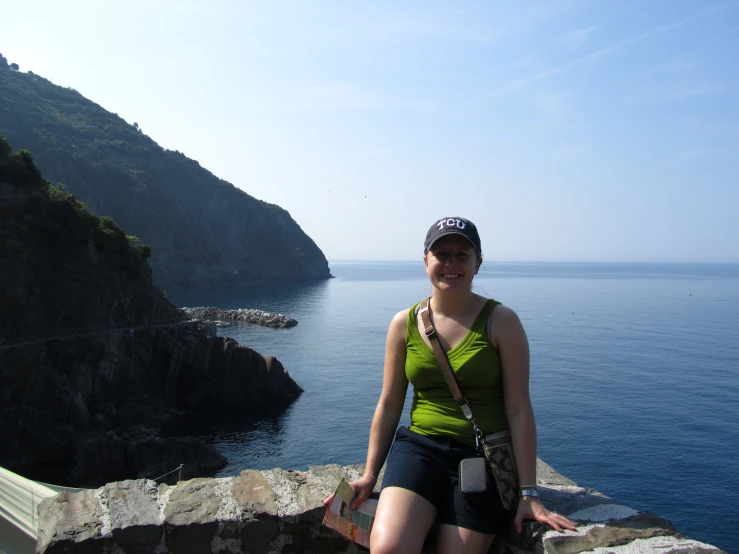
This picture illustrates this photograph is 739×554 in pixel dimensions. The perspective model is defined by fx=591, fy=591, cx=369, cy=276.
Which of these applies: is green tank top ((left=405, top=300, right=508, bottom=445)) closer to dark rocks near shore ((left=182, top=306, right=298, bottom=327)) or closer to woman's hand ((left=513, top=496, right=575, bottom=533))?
woman's hand ((left=513, top=496, right=575, bottom=533))

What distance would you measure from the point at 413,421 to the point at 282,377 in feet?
133

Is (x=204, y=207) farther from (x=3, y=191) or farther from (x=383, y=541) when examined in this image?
(x=383, y=541)

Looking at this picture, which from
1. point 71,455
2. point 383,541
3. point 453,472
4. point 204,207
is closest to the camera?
point 383,541

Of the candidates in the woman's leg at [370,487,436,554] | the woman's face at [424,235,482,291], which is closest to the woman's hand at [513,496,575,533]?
the woman's leg at [370,487,436,554]

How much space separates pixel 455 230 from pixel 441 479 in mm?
1410

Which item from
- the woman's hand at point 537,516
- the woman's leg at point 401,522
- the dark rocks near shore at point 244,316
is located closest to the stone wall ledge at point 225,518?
the woman's hand at point 537,516

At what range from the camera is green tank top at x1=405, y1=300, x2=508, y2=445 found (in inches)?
129

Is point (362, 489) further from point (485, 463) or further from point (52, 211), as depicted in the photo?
point (52, 211)

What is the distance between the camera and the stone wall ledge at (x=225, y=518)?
3252 millimetres

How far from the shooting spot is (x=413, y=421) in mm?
3525

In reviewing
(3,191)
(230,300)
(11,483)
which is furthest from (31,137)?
(11,483)

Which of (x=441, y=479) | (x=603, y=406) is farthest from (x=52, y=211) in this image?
(x=441, y=479)

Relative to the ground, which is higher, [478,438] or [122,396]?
[478,438]

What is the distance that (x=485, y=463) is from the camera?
318 centimetres
